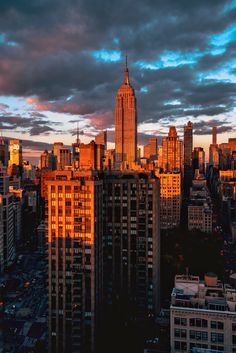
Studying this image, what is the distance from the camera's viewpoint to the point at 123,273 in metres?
72.5

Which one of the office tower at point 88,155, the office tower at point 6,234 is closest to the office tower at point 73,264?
the office tower at point 88,155

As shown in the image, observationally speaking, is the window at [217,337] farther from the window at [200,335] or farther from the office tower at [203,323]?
the window at [200,335]

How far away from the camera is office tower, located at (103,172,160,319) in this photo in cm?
7188

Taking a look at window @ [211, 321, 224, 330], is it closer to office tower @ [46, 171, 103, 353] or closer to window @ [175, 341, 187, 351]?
window @ [175, 341, 187, 351]

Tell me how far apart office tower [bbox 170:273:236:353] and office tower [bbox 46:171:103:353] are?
1956 centimetres

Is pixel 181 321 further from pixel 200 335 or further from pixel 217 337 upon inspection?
pixel 217 337

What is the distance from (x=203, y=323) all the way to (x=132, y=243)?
96.8 feet

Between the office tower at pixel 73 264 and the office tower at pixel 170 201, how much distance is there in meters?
105

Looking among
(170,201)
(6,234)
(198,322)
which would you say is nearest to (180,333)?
(198,322)

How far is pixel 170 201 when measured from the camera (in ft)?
560

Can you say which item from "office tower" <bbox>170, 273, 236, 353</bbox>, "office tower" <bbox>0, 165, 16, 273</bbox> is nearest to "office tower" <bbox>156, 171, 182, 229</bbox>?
"office tower" <bbox>0, 165, 16, 273</bbox>

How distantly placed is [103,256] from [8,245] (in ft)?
194

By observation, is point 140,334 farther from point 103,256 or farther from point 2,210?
point 2,210

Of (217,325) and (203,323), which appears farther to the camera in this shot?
(203,323)
